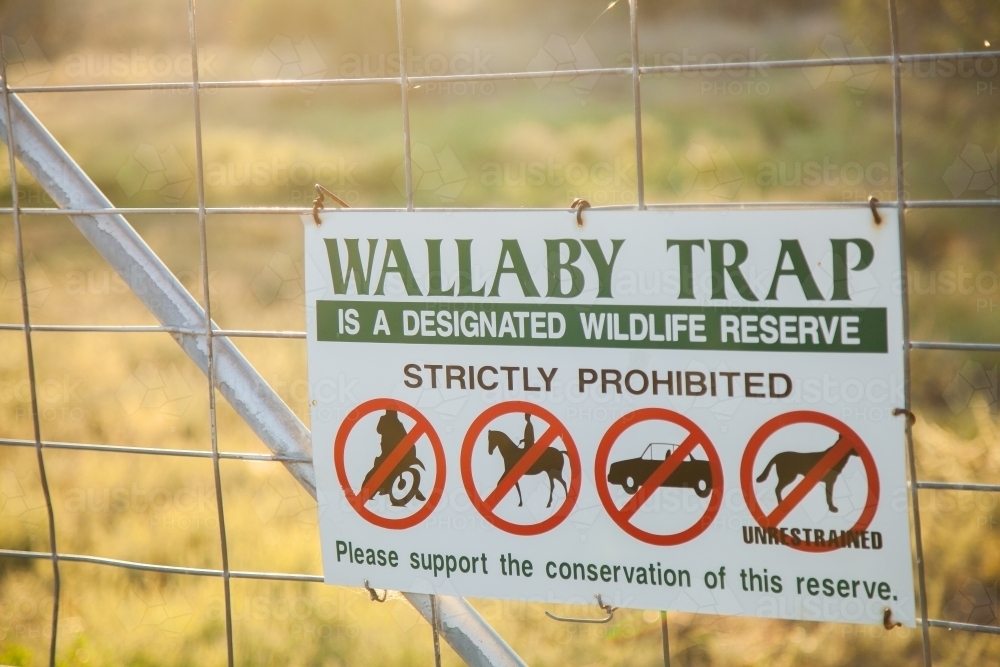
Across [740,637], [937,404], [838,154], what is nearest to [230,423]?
[740,637]

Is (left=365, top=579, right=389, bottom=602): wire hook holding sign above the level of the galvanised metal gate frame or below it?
below

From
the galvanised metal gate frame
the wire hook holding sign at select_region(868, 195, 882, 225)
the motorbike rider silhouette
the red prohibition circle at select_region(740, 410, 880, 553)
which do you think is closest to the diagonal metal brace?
the galvanised metal gate frame

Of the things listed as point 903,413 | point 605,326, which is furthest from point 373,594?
point 903,413

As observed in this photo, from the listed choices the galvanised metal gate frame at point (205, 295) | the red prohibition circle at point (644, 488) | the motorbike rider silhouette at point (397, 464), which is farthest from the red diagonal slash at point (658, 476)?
the motorbike rider silhouette at point (397, 464)

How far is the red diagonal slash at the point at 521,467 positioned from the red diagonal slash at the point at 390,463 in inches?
6.0

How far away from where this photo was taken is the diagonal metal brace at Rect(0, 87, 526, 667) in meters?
1.47

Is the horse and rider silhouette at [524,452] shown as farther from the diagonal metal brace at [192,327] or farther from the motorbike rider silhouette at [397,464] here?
the diagonal metal brace at [192,327]

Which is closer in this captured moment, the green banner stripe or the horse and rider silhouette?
the green banner stripe

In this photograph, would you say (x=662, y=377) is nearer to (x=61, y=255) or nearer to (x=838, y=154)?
(x=61, y=255)

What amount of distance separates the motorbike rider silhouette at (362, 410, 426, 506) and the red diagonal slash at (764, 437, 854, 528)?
55 centimetres

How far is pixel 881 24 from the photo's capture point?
7316 mm

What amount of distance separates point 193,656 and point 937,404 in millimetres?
3498

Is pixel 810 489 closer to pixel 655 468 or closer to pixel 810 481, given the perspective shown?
pixel 810 481

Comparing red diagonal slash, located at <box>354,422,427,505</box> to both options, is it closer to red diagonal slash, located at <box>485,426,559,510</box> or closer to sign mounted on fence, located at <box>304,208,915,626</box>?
sign mounted on fence, located at <box>304,208,915,626</box>
